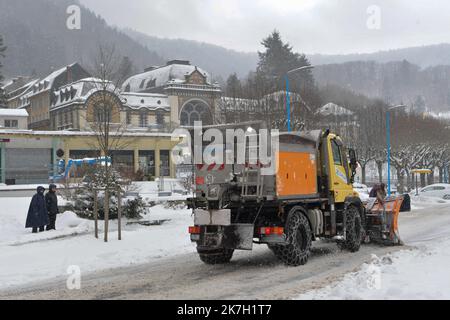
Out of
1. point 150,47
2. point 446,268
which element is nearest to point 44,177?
point 446,268

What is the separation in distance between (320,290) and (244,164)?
10.9 ft

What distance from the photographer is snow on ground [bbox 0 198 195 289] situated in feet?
40.5

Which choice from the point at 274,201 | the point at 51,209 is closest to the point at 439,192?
the point at 51,209

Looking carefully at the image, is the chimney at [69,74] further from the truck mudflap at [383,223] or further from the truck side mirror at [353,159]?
the truck side mirror at [353,159]

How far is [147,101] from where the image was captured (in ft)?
244

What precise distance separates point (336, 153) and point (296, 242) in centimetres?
A: 286

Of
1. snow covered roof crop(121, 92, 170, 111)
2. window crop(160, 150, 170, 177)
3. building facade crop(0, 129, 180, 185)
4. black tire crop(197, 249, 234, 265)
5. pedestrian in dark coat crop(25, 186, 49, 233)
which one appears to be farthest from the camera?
snow covered roof crop(121, 92, 170, 111)

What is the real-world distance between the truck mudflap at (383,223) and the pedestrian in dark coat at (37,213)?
9.74 m

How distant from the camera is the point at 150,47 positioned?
15700 cm

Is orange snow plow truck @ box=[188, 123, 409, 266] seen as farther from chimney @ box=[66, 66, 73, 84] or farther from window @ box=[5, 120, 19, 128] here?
chimney @ box=[66, 66, 73, 84]

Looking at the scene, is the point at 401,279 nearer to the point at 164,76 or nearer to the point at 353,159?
the point at 353,159

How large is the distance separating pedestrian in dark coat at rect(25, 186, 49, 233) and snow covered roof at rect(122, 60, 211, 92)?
60221mm

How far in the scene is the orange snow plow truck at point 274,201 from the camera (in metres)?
11.2

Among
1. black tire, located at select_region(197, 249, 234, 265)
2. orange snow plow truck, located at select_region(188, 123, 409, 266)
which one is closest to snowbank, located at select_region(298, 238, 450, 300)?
orange snow plow truck, located at select_region(188, 123, 409, 266)
